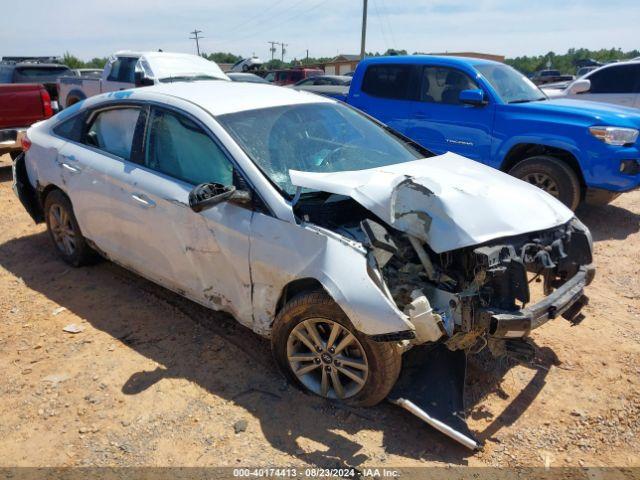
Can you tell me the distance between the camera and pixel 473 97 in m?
6.33

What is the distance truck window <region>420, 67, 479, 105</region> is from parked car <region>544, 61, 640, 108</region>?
3.43m

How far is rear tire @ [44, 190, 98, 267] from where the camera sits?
4.60 m

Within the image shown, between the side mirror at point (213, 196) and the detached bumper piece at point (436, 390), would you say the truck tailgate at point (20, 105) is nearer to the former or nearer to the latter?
the side mirror at point (213, 196)

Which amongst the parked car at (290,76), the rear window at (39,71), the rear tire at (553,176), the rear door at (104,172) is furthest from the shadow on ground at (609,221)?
the parked car at (290,76)

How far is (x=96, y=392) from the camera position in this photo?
318cm

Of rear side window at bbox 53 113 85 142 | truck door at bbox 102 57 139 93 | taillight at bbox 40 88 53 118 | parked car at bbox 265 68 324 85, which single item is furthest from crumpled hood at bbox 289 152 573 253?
parked car at bbox 265 68 324 85

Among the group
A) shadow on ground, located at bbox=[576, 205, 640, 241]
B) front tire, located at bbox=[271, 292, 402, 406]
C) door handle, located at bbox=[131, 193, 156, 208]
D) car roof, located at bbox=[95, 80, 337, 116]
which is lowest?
shadow on ground, located at bbox=[576, 205, 640, 241]

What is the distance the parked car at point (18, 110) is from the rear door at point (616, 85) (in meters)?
9.73

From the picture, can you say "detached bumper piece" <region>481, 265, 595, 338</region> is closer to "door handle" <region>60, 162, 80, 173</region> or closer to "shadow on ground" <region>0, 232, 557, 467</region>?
"shadow on ground" <region>0, 232, 557, 467</region>

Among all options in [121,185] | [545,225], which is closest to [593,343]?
[545,225]

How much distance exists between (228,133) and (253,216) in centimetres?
62

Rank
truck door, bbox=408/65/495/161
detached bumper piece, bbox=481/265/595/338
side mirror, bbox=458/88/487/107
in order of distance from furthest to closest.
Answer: truck door, bbox=408/65/495/161
side mirror, bbox=458/88/487/107
detached bumper piece, bbox=481/265/595/338

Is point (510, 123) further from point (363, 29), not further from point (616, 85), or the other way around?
point (363, 29)

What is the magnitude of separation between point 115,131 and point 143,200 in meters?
0.87
